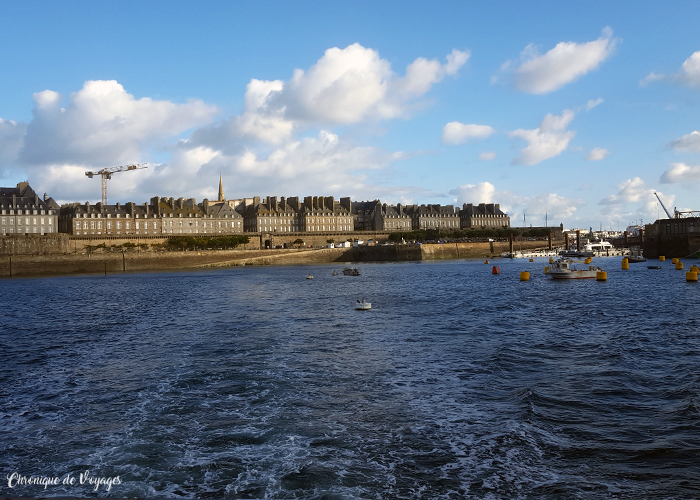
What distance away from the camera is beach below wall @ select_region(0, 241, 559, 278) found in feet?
297

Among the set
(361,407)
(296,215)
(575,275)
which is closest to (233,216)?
(296,215)

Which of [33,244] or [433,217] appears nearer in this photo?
[33,244]

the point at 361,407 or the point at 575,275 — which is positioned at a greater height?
the point at 575,275

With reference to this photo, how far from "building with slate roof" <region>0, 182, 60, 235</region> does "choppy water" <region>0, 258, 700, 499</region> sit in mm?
93441

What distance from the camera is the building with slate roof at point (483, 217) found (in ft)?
559

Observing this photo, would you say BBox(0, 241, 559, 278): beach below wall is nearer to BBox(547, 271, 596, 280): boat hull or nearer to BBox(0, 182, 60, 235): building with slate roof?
BBox(0, 182, 60, 235): building with slate roof

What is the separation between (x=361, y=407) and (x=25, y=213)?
117794 mm

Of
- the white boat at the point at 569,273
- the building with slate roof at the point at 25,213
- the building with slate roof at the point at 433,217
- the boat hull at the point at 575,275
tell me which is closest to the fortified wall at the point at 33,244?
the building with slate roof at the point at 25,213

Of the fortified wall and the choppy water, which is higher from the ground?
the fortified wall

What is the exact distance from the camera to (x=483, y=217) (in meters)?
171

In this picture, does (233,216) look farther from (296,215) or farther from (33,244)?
(33,244)

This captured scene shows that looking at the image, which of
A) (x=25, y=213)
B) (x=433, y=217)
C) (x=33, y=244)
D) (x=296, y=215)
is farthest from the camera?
(x=433, y=217)

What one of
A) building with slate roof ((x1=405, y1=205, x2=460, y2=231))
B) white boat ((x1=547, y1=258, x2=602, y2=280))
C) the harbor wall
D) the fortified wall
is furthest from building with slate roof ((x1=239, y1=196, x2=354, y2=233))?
white boat ((x1=547, y1=258, x2=602, y2=280))

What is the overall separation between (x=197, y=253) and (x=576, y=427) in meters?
96.4
